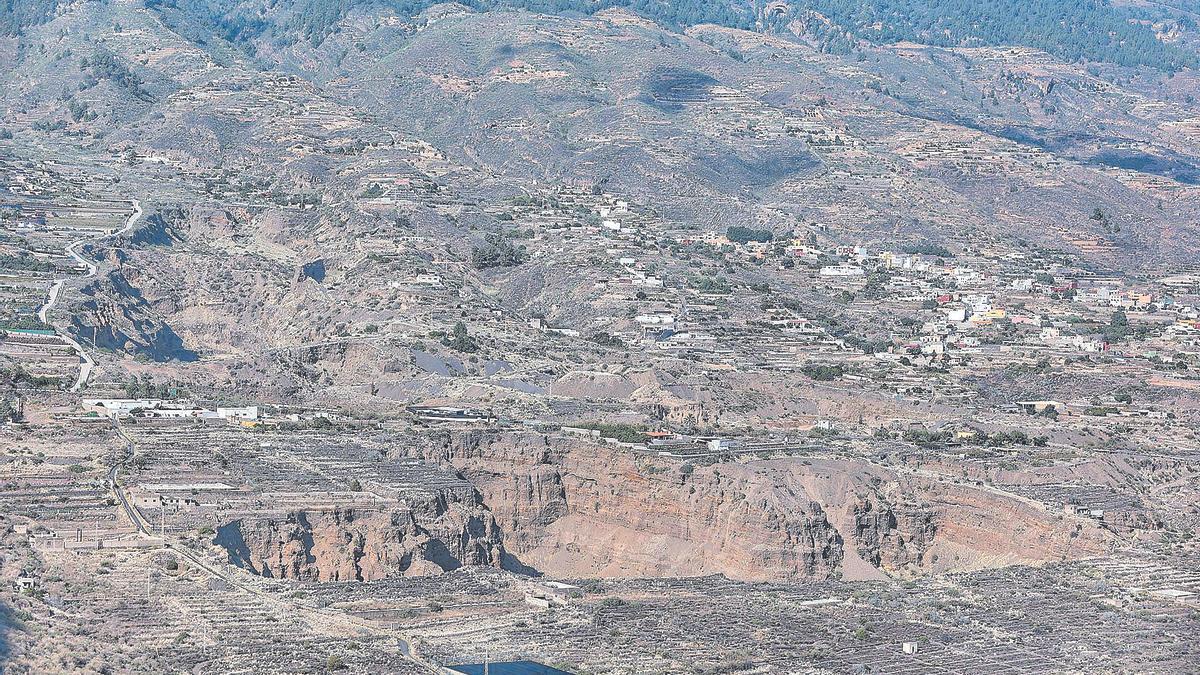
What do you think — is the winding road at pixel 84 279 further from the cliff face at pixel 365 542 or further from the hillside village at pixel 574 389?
the cliff face at pixel 365 542

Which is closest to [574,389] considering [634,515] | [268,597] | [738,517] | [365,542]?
[634,515]

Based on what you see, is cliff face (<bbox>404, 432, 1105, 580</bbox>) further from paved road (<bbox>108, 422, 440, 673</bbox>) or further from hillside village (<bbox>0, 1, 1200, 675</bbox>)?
paved road (<bbox>108, 422, 440, 673</bbox>)

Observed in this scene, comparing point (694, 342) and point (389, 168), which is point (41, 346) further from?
point (389, 168)

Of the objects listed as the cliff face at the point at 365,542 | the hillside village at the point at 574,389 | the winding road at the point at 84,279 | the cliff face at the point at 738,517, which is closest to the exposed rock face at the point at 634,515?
the cliff face at the point at 738,517

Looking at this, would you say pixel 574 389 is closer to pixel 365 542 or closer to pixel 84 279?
pixel 365 542

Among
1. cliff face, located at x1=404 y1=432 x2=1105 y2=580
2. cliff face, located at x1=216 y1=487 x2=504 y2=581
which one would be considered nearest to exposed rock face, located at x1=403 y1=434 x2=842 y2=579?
cliff face, located at x1=404 y1=432 x2=1105 y2=580
